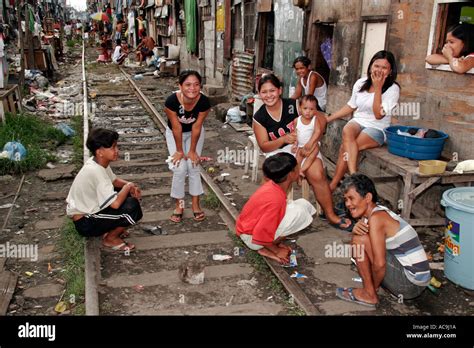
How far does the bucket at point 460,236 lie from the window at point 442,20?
5.64 ft

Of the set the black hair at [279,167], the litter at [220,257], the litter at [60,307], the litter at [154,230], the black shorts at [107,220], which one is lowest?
the litter at [60,307]

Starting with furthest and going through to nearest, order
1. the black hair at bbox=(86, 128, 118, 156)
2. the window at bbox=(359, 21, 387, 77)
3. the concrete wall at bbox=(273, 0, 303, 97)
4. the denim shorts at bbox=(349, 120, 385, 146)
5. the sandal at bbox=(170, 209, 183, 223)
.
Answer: the concrete wall at bbox=(273, 0, 303, 97) < the window at bbox=(359, 21, 387, 77) < the sandal at bbox=(170, 209, 183, 223) < the denim shorts at bbox=(349, 120, 385, 146) < the black hair at bbox=(86, 128, 118, 156)

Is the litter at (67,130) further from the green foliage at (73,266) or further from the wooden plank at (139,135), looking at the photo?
the green foliage at (73,266)

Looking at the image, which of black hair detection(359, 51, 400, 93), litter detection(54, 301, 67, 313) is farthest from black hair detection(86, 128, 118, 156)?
black hair detection(359, 51, 400, 93)

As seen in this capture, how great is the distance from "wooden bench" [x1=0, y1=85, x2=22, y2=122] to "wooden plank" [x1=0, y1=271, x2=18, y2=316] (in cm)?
598

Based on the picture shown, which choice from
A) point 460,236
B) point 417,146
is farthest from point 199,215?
point 460,236

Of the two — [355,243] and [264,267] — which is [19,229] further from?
[355,243]

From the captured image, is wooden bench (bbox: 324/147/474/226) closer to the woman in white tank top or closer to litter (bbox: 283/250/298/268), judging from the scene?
litter (bbox: 283/250/298/268)

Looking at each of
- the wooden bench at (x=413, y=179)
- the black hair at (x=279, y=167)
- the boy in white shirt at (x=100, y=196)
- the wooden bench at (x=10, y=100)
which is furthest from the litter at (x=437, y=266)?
the wooden bench at (x=10, y=100)

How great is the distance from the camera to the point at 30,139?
28.3 feet

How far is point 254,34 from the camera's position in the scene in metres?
11.1

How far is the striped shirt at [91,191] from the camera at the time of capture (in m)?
4.24

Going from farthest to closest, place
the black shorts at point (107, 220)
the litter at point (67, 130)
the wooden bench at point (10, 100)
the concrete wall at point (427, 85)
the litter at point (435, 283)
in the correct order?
the litter at point (67, 130) → the wooden bench at point (10, 100) → the concrete wall at point (427, 85) → the black shorts at point (107, 220) → the litter at point (435, 283)

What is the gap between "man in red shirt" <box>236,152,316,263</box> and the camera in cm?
411
